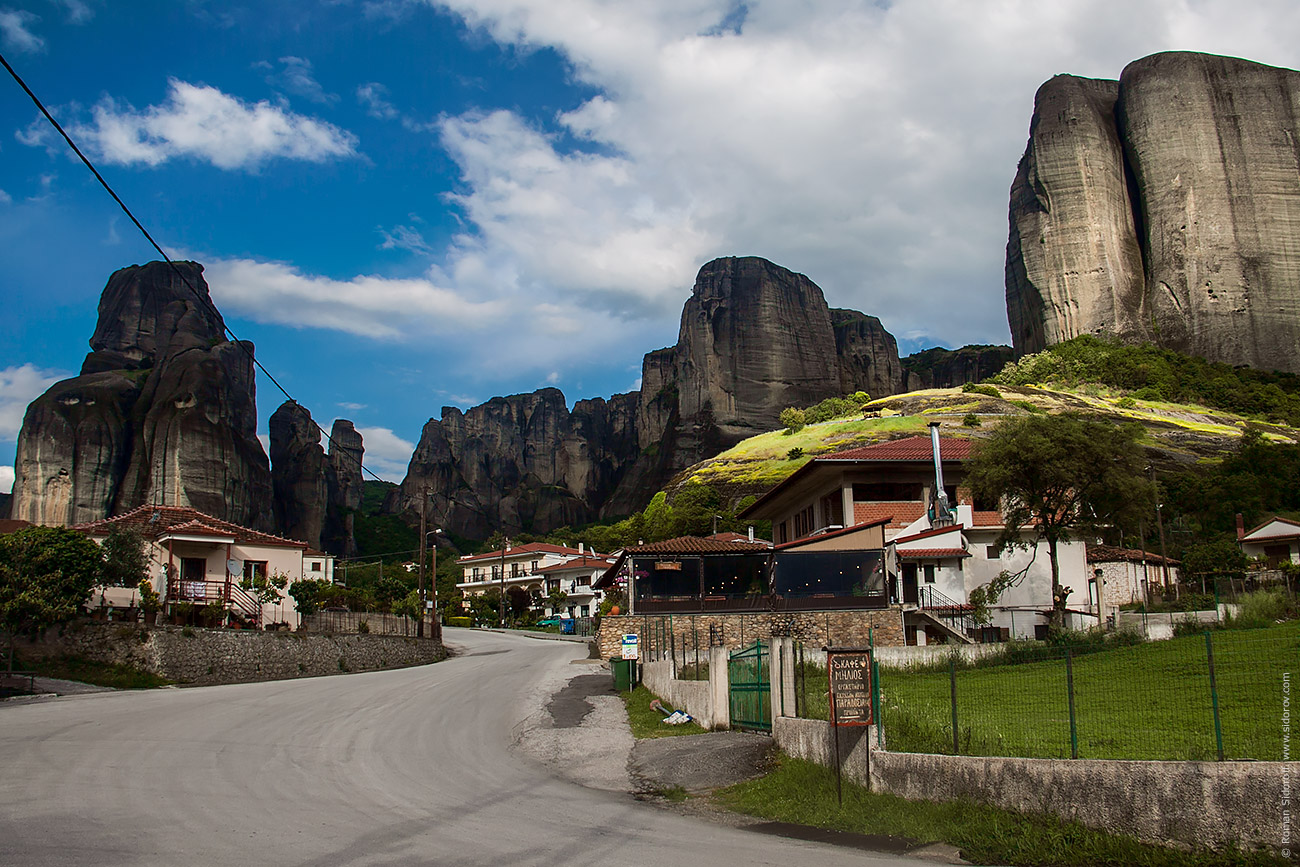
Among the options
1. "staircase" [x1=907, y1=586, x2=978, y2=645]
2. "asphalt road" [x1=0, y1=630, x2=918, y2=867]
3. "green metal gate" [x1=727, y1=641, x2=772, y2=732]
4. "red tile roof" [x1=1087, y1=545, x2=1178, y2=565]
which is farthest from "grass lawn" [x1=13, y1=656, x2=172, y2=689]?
"red tile roof" [x1=1087, y1=545, x2=1178, y2=565]

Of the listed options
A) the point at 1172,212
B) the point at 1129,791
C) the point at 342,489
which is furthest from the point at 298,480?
the point at 1172,212

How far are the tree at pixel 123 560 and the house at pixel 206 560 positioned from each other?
103cm

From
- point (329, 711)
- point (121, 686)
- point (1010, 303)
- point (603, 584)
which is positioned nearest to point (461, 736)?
point (329, 711)

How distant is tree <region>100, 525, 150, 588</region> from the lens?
90.8ft

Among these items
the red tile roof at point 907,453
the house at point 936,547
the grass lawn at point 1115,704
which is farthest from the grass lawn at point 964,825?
the red tile roof at point 907,453

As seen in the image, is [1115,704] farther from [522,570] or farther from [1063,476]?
[522,570]

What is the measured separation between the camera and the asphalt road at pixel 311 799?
7.46 m

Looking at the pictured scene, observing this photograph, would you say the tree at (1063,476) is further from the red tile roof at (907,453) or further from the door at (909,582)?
the red tile roof at (907,453)

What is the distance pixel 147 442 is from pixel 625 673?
6640cm

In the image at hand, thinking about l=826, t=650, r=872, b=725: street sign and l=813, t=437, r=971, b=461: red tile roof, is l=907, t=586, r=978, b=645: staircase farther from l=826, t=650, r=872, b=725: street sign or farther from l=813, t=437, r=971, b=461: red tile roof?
l=826, t=650, r=872, b=725: street sign

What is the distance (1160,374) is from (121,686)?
98.2m

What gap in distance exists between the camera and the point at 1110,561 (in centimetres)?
3741

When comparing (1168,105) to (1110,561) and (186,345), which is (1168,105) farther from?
(186,345)

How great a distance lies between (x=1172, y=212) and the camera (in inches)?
4392
